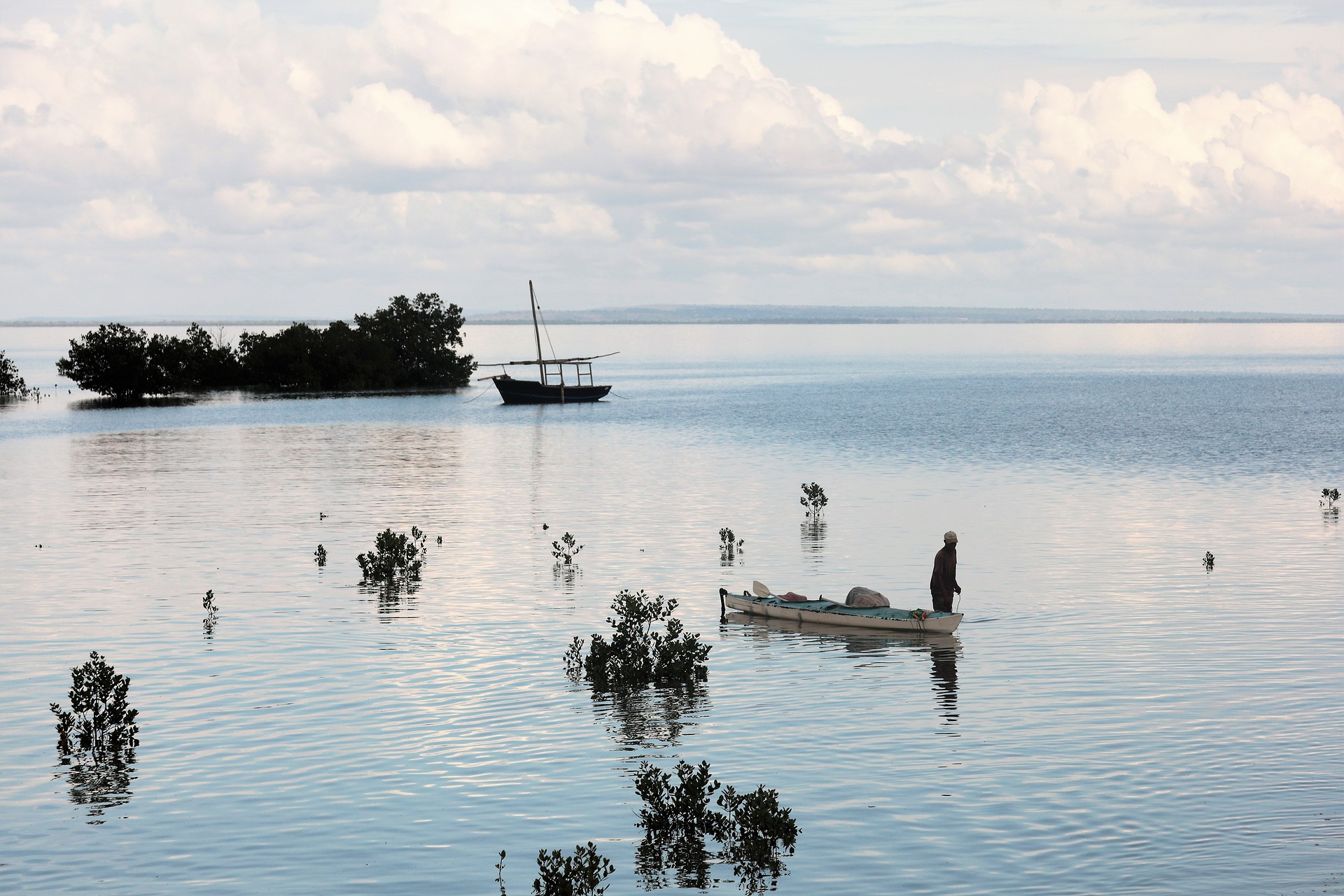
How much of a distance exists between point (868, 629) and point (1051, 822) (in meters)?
11.5

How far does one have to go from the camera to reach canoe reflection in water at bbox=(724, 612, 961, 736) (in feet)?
76.7

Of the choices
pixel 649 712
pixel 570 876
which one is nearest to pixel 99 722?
pixel 649 712

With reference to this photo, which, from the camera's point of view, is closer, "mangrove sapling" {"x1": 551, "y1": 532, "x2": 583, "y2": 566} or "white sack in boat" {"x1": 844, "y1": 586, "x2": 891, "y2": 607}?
"white sack in boat" {"x1": 844, "y1": 586, "x2": 891, "y2": 607}

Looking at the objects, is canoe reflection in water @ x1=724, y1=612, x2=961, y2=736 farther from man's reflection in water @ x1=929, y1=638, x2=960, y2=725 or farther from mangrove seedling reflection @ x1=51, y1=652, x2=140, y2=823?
mangrove seedling reflection @ x1=51, y1=652, x2=140, y2=823

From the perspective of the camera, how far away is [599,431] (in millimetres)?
92000

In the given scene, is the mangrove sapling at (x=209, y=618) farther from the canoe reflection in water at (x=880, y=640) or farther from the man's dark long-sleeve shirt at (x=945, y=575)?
the man's dark long-sleeve shirt at (x=945, y=575)

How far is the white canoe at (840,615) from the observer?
2619 centimetres

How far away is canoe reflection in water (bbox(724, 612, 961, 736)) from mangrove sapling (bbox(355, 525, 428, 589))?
8.83 m

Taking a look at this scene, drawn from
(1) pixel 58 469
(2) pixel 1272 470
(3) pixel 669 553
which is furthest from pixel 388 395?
(3) pixel 669 553

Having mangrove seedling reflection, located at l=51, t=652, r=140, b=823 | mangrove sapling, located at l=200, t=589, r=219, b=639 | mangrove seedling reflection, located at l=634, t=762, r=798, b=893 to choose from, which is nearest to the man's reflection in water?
mangrove seedling reflection, located at l=634, t=762, r=798, b=893

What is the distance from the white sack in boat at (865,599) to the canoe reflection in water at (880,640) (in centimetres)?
51

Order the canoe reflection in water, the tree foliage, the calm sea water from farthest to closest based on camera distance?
the tree foliage, the canoe reflection in water, the calm sea water

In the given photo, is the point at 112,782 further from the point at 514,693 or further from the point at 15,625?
the point at 15,625

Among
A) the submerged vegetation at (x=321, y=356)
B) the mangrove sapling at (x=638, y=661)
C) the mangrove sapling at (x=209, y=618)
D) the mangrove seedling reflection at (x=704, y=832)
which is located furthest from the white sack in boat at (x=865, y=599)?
the submerged vegetation at (x=321, y=356)
